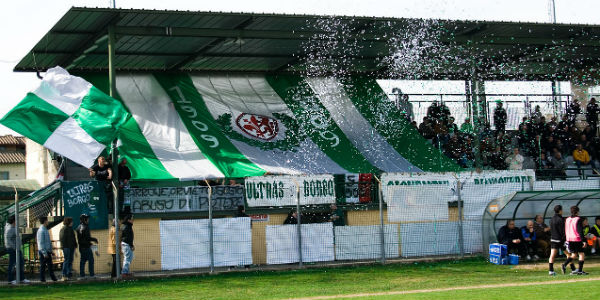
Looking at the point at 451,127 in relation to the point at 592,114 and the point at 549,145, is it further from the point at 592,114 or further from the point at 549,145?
the point at 592,114

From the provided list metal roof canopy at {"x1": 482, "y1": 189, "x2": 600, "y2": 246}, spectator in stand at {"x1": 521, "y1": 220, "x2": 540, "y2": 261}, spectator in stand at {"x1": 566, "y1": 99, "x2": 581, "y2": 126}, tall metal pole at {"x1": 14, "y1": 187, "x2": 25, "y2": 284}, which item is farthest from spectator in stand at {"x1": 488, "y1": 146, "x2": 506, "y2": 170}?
tall metal pole at {"x1": 14, "y1": 187, "x2": 25, "y2": 284}

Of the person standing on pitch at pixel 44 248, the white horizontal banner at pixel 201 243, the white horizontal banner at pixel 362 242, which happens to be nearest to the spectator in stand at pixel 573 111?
the white horizontal banner at pixel 362 242

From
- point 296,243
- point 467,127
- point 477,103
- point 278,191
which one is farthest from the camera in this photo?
point 477,103

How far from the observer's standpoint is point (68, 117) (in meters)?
21.8

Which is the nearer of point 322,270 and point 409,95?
point 322,270

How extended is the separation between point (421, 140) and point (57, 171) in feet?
43.8

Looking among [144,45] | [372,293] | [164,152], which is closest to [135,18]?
[144,45]

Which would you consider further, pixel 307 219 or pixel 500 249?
pixel 307 219

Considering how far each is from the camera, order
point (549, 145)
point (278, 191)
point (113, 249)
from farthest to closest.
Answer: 1. point (549, 145)
2. point (278, 191)
3. point (113, 249)

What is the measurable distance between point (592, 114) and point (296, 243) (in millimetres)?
16873

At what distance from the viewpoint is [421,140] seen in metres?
30.9

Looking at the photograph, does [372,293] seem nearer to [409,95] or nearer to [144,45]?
[144,45]

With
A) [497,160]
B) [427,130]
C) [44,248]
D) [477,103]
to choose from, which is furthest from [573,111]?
[44,248]

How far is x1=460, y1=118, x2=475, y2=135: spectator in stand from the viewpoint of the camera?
30.7 m
